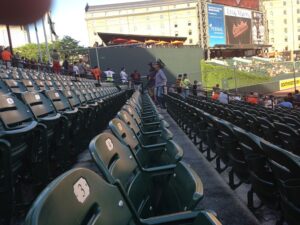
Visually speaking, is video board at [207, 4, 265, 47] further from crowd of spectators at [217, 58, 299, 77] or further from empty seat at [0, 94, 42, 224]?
empty seat at [0, 94, 42, 224]

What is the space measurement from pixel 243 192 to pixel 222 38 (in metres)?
35.5

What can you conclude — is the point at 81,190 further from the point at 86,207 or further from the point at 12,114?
the point at 12,114

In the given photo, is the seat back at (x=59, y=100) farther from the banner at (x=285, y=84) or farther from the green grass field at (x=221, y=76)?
the banner at (x=285, y=84)

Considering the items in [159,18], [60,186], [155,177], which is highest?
[159,18]

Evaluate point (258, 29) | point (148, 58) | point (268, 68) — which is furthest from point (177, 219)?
point (258, 29)

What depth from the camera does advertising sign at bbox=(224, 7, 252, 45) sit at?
37938mm

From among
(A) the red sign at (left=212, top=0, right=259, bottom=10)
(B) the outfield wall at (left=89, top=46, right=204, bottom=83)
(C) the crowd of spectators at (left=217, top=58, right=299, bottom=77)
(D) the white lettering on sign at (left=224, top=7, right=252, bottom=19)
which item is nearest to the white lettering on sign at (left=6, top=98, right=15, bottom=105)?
(B) the outfield wall at (left=89, top=46, right=204, bottom=83)

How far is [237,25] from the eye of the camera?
129 ft

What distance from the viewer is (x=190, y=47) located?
29.3m

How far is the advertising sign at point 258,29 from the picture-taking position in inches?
1663

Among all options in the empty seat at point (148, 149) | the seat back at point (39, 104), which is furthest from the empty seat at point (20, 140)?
the empty seat at point (148, 149)

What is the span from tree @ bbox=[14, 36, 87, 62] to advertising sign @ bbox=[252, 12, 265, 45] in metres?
20.0

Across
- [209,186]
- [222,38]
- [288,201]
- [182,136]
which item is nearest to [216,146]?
[209,186]

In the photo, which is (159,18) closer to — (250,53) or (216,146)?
(250,53)
